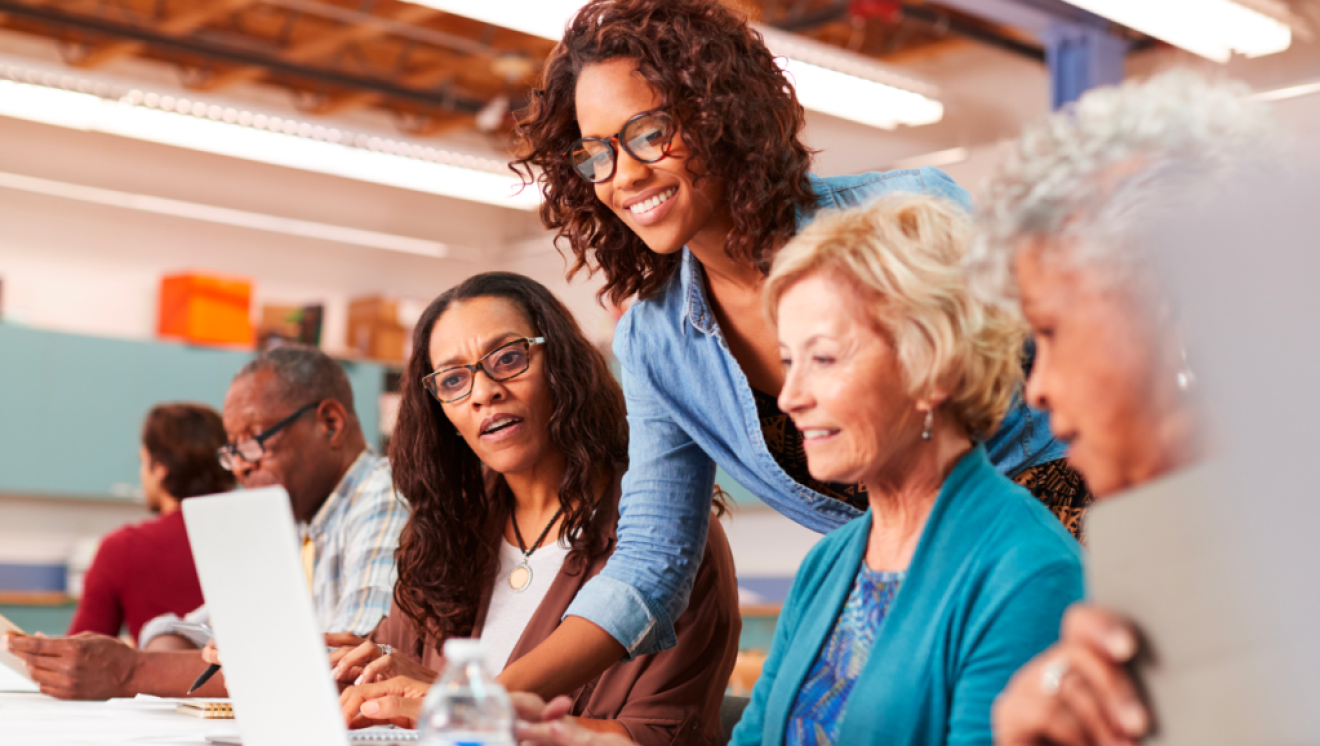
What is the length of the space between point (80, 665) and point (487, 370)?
0.88 m

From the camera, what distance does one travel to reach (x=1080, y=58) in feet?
16.8

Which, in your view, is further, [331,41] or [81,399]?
[81,399]

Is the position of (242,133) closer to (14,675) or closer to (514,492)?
(14,675)

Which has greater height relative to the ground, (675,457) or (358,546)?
(675,457)

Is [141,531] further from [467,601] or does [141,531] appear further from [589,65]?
[589,65]

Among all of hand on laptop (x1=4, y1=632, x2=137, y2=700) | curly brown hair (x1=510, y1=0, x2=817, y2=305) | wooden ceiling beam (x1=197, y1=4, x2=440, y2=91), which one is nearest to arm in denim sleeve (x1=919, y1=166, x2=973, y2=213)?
curly brown hair (x1=510, y1=0, x2=817, y2=305)

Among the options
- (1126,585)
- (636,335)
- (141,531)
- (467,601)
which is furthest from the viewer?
(141,531)

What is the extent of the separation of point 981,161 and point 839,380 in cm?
555

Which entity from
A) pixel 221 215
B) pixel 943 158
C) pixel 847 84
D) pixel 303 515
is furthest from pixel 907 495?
pixel 221 215

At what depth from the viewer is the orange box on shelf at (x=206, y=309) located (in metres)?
7.12

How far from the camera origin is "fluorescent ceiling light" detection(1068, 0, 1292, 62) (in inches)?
168

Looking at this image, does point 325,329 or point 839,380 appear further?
point 325,329

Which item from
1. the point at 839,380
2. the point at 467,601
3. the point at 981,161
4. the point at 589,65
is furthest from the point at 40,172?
the point at 839,380

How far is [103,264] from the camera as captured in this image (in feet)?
23.8
